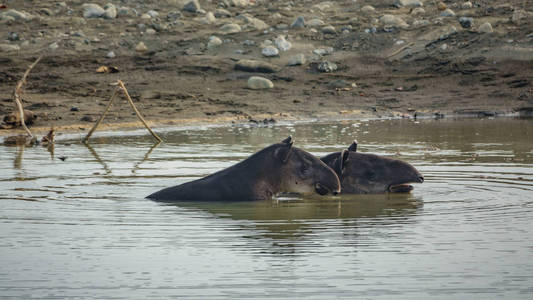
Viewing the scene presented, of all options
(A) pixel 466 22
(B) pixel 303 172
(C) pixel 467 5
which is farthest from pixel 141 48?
(B) pixel 303 172

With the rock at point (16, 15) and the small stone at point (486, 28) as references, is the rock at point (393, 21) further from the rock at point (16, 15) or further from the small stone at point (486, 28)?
the rock at point (16, 15)

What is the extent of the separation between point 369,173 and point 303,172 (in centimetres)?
110

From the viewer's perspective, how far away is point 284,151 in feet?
30.8

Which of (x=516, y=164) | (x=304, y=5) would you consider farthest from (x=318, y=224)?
(x=304, y=5)

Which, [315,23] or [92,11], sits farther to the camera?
[92,11]

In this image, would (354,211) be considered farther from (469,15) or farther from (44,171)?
(469,15)

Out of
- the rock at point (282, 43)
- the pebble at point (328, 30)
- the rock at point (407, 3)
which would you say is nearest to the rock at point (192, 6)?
the rock at point (282, 43)

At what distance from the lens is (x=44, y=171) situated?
1230cm

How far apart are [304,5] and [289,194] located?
2226 cm

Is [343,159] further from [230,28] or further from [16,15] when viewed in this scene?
[16,15]

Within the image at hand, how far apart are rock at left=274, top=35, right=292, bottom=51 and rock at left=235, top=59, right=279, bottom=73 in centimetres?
149

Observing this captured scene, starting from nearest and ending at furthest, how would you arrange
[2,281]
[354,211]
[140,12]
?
[2,281] → [354,211] → [140,12]

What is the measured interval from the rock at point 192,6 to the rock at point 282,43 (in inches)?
173

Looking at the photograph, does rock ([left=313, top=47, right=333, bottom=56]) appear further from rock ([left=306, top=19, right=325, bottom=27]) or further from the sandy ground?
rock ([left=306, top=19, right=325, bottom=27])
